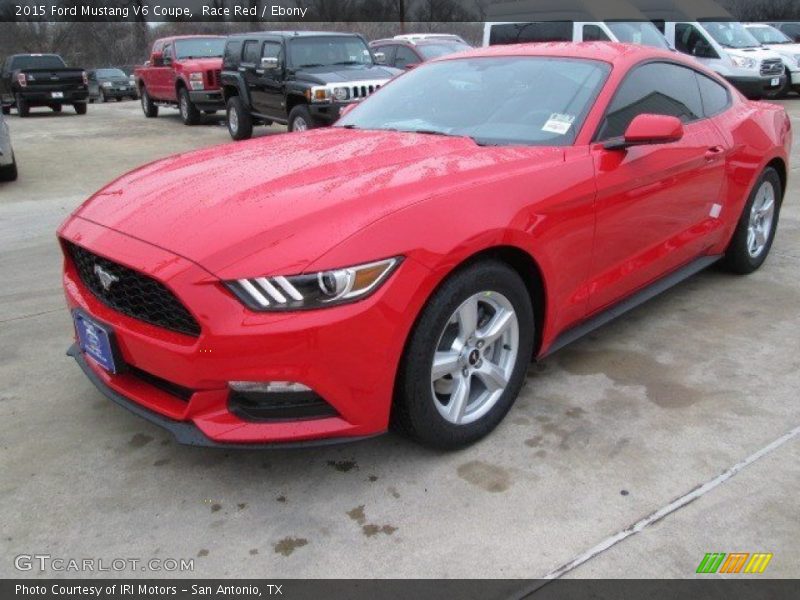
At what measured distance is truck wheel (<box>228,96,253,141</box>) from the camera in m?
12.5

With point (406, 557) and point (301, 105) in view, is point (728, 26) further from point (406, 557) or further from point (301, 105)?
point (406, 557)

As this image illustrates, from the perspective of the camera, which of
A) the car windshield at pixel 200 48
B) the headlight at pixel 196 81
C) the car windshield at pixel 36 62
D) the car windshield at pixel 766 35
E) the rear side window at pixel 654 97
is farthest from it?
the car windshield at pixel 36 62

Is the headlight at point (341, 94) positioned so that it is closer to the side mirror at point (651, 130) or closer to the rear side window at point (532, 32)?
the rear side window at point (532, 32)

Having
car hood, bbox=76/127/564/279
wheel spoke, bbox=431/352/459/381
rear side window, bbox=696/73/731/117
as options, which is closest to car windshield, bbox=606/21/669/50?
rear side window, bbox=696/73/731/117

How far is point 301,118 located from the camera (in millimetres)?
10570

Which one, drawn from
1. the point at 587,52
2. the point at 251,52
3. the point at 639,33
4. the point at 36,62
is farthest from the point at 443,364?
the point at 36,62

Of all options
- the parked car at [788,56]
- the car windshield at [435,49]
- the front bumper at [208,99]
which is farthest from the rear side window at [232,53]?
the parked car at [788,56]

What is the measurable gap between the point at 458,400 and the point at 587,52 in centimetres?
199

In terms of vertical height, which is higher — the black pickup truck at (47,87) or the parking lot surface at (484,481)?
the black pickup truck at (47,87)

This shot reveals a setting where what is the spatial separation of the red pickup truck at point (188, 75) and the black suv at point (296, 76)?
1.79 metres

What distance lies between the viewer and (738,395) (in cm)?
324

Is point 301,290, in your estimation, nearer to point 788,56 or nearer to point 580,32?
point 580,32

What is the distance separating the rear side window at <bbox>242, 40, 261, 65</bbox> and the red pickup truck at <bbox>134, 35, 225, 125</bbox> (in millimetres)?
2243

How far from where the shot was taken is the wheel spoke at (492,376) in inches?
112
